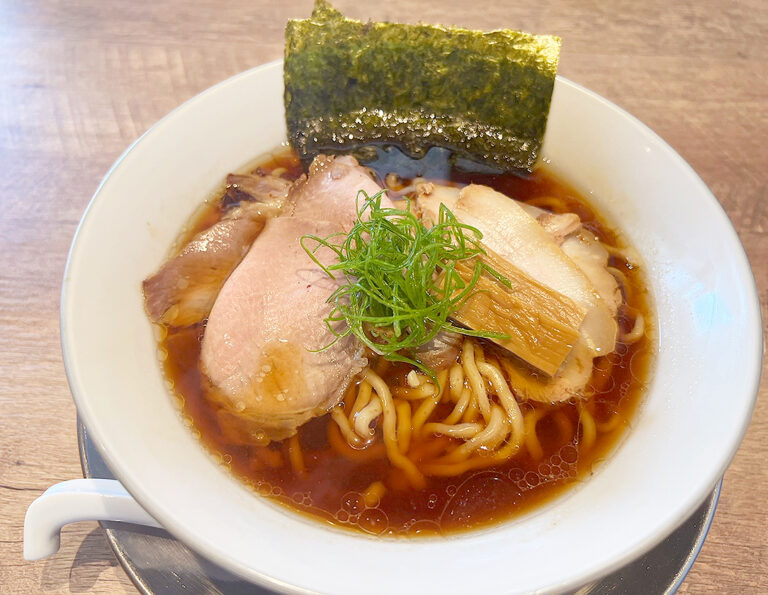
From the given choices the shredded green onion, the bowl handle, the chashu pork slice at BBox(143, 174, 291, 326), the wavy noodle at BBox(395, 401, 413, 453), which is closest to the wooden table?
the bowl handle

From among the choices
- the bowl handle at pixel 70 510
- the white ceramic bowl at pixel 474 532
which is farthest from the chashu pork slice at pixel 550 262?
the bowl handle at pixel 70 510

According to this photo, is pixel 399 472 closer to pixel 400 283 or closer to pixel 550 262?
pixel 400 283

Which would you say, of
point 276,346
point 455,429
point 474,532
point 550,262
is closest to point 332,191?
point 276,346

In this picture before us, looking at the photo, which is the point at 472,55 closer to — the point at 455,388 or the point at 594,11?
the point at 455,388

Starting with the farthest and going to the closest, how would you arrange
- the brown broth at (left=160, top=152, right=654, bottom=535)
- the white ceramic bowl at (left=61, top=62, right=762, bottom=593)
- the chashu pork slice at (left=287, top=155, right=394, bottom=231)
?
the chashu pork slice at (left=287, top=155, right=394, bottom=231)
the brown broth at (left=160, top=152, right=654, bottom=535)
the white ceramic bowl at (left=61, top=62, right=762, bottom=593)

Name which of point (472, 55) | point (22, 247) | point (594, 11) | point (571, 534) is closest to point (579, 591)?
point (571, 534)

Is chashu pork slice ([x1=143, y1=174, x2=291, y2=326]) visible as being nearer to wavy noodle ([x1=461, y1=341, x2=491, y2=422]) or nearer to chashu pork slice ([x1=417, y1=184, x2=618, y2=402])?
chashu pork slice ([x1=417, y1=184, x2=618, y2=402])
